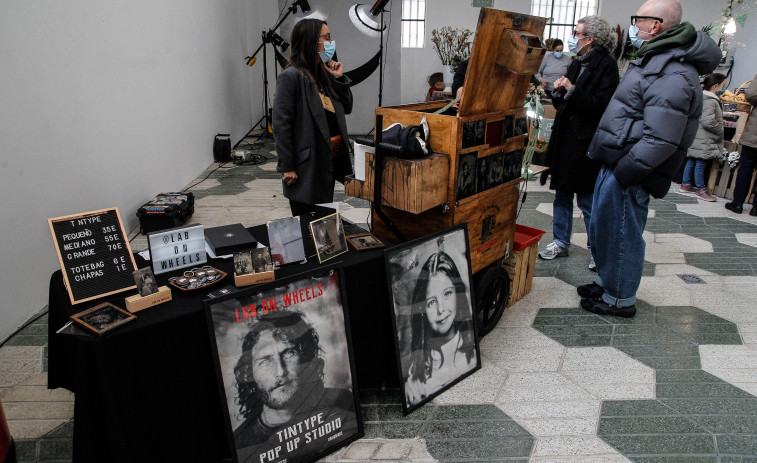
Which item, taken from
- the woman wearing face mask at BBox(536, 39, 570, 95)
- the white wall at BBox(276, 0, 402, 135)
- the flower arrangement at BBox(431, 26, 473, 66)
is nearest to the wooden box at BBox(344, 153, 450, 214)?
the woman wearing face mask at BBox(536, 39, 570, 95)

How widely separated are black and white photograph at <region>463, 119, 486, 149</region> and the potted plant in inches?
262

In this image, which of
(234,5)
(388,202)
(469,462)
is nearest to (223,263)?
(388,202)

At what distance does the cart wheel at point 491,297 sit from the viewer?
94.0 inches

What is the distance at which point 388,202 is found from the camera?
2045 millimetres

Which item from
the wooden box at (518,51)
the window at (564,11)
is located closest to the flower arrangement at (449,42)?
the window at (564,11)

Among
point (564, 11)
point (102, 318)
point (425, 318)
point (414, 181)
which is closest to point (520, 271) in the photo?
point (425, 318)

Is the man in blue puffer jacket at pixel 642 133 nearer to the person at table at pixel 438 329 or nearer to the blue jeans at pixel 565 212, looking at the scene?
the blue jeans at pixel 565 212

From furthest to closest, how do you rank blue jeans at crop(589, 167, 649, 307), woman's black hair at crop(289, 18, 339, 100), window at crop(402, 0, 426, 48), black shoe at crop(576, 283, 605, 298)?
window at crop(402, 0, 426, 48) → black shoe at crop(576, 283, 605, 298) → blue jeans at crop(589, 167, 649, 307) → woman's black hair at crop(289, 18, 339, 100)

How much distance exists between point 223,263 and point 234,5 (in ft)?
20.5

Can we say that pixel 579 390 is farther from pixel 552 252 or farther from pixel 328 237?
pixel 552 252

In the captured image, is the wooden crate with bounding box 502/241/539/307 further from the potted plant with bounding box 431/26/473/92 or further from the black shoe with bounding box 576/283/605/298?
the potted plant with bounding box 431/26/473/92

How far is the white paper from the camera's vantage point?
2.11m

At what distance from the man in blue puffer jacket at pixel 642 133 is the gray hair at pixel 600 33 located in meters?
0.21

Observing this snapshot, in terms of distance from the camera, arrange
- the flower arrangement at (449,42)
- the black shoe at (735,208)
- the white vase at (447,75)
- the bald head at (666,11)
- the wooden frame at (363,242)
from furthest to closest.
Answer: the flower arrangement at (449,42) → the white vase at (447,75) → the black shoe at (735,208) → the bald head at (666,11) → the wooden frame at (363,242)
